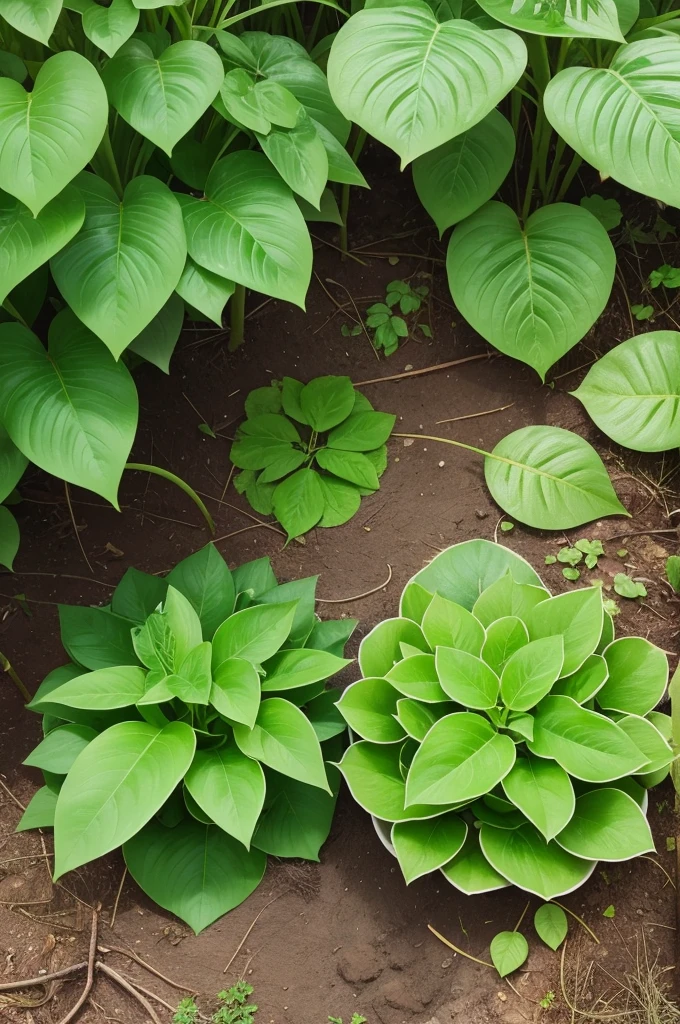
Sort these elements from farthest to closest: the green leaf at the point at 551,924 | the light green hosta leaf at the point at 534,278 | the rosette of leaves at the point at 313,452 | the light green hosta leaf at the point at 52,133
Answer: the rosette of leaves at the point at 313,452 < the light green hosta leaf at the point at 534,278 < the green leaf at the point at 551,924 < the light green hosta leaf at the point at 52,133

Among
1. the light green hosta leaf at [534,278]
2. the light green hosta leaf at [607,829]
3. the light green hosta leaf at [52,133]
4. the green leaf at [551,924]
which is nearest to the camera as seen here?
the light green hosta leaf at [52,133]

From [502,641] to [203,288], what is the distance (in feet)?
2.80

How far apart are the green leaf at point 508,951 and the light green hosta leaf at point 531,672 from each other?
0.43 meters

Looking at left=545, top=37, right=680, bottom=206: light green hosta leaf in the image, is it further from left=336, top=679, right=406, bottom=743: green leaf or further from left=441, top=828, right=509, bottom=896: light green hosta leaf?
left=441, top=828, right=509, bottom=896: light green hosta leaf

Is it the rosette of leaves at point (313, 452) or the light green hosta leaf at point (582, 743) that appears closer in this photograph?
the light green hosta leaf at point (582, 743)

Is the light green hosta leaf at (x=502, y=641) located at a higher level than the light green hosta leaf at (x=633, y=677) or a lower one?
higher

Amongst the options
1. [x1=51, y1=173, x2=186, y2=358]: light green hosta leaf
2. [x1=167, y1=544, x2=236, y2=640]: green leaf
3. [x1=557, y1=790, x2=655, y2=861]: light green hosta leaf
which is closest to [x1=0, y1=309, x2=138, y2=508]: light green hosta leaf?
[x1=51, y1=173, x2=186, y2=358]: light green hosta leaf

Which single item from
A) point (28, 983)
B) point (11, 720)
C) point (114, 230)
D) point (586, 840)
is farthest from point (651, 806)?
point (114, 230)

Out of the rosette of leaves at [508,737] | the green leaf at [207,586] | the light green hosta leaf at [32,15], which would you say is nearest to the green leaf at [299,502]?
the green leaf at [207,586]

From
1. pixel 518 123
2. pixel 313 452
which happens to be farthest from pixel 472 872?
pixel 518 123

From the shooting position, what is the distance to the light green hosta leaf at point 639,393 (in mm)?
1795

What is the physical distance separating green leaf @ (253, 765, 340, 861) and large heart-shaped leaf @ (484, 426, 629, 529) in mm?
704

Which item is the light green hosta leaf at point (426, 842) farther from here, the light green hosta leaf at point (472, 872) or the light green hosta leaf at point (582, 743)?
the light green hosta leaf at point (582, 743)

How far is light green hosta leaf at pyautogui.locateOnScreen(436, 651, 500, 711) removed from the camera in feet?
4.77
